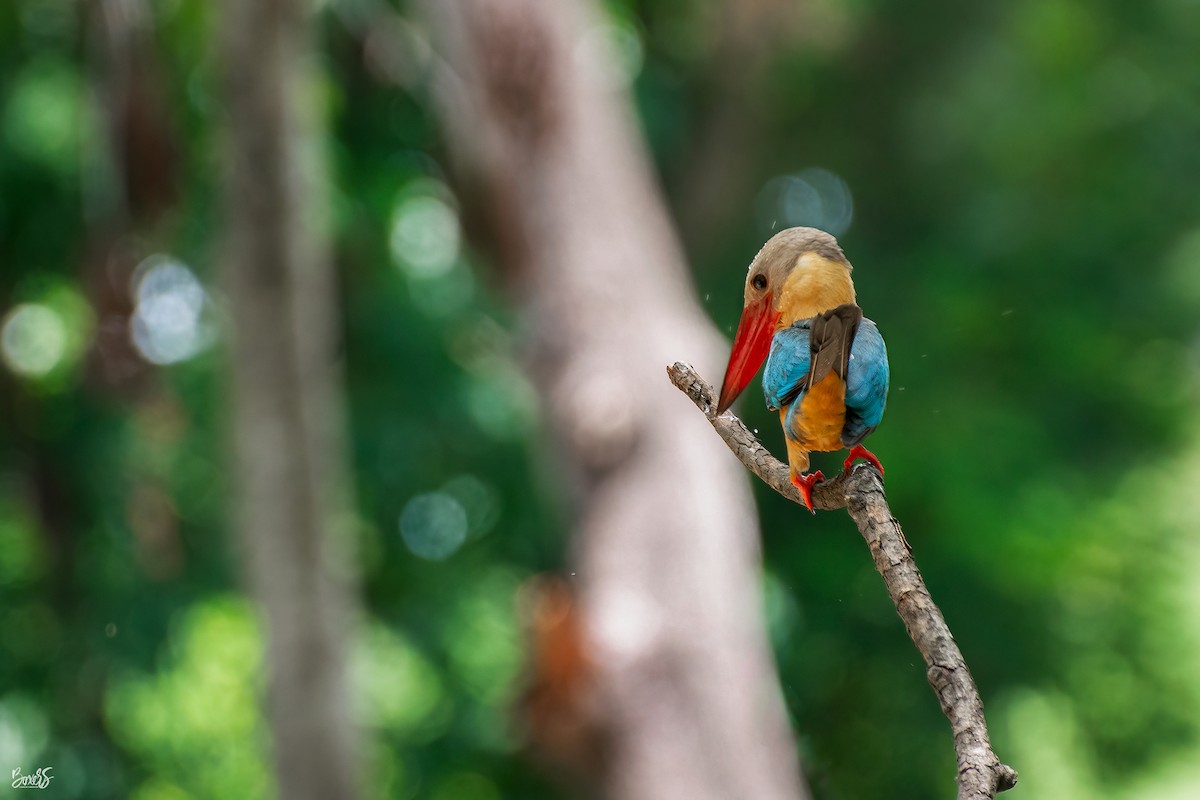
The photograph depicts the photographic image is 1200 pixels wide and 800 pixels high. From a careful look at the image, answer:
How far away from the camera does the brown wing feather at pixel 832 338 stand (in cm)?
32

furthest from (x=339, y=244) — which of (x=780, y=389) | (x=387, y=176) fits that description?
(x=780, y=389)

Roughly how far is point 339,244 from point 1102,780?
17.5ft

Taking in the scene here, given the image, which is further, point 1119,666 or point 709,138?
point 709,138

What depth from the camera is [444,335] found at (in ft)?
24.7

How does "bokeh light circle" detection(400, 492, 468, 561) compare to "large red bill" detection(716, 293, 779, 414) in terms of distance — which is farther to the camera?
"bokeh light circle" detection(400, 492, 468, 561)

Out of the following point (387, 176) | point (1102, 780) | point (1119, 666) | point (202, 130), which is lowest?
point (1119, 666)

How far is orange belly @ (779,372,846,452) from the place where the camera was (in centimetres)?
33

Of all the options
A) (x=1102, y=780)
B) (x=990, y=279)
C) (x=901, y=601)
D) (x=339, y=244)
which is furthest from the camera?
(x=339, y=244)

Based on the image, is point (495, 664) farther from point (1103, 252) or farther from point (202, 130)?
point (1103, 252)
